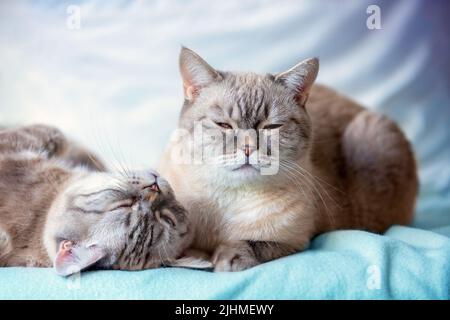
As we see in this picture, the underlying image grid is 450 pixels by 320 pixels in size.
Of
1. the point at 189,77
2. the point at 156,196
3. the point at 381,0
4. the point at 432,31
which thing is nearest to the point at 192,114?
the point at 189,77

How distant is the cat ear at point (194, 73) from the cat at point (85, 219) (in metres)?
0.29

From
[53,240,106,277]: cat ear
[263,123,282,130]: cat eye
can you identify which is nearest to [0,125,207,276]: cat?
[53,240,106,277]: cat ear

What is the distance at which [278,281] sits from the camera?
4.45 ft

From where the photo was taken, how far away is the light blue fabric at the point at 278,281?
4.39 feet

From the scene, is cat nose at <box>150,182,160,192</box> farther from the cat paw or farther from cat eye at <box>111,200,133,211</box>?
the cat paw

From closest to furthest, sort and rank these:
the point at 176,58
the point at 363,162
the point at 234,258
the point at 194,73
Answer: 1. the point at 234,258
2. the point at 194,73
3. the point at 363,162
4. the point at 176,58

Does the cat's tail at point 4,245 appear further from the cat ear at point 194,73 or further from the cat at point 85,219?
the cat ear at point 194,73

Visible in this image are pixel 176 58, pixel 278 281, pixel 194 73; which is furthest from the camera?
pixel 176 58

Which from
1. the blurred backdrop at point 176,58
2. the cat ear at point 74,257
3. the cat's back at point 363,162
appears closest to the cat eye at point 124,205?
the cat ear at point 74,257

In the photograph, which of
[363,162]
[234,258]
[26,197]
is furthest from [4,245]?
[363,162]

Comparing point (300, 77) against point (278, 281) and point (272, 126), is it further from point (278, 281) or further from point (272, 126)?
point (278, 281)

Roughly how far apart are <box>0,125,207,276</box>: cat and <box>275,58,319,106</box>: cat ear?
47cm

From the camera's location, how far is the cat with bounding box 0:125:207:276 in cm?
145

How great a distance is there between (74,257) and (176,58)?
39.7 inches
